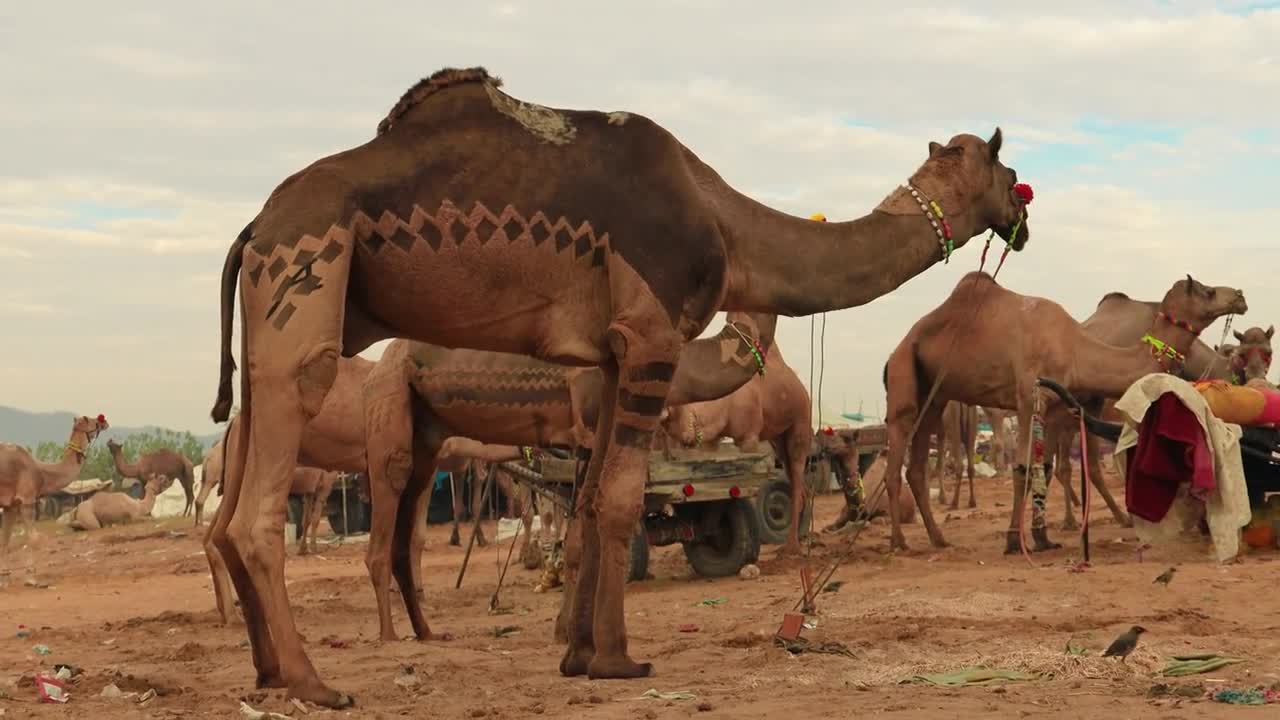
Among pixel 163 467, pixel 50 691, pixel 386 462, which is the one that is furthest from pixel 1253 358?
pixel 163 467

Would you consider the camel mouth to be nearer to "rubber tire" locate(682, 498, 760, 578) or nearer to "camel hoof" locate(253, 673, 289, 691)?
"camel hoof" locate(253, 673, 289, 691)

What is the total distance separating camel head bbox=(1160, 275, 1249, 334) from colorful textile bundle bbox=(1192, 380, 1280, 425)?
2898 mm

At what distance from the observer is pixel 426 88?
7891 mm

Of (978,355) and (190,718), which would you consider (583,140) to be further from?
(978,355)

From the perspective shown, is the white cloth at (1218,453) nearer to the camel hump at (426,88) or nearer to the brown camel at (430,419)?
the brown camel at (430,419)

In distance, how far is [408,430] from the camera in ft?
37.1

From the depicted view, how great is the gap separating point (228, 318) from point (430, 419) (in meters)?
4.19

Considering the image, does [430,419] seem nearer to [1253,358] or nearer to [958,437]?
[1253,358]

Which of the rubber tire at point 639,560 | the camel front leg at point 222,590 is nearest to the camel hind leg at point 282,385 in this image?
the camel front leg at point 222,590

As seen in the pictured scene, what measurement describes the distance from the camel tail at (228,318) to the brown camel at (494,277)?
0.01 metres

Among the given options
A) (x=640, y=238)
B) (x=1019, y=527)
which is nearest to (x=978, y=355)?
(x=1019, y=527)

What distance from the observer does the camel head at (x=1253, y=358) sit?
18672mm

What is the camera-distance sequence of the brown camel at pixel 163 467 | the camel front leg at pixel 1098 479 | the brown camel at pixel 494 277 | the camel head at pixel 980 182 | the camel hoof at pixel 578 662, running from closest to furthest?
the brown camel at pixel 494 277 → the camel hoof at pixel 578 662 → the camel head at pixel 980 182 → the camel front leg at pixel 1098 479 → the brown camel at pixel 163 467

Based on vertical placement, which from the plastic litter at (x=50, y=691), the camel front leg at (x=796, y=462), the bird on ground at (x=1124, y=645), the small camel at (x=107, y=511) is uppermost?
the camel front leg at (x=796, y=462)
